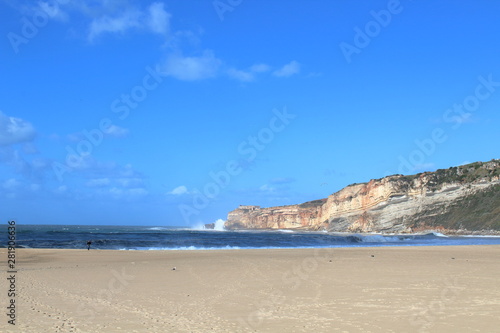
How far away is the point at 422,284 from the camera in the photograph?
13.0 metres

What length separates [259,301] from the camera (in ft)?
34.1

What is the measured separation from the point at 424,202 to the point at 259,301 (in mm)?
93595

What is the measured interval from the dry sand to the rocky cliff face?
74.6 metres

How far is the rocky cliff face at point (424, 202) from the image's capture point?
83188 millimetres

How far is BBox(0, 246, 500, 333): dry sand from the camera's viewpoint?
25.8ft

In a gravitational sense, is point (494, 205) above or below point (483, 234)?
above

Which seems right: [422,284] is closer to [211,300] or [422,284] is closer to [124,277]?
[211,300]

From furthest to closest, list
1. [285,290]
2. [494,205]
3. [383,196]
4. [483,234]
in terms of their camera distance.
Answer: [383,196], [494,205], [483,234], [285,290]

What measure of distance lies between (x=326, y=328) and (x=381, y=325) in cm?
111

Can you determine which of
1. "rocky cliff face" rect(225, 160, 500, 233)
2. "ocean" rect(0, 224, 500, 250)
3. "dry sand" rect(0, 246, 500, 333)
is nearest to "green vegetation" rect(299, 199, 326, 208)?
"rocky cliff face" rect(225, 160, 500, 233)

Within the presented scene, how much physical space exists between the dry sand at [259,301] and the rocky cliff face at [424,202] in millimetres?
74573

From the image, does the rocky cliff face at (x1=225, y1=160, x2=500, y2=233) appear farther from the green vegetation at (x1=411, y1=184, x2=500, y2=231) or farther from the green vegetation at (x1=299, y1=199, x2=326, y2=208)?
the green vegetation at (x1=299, y1=199, x2=326, y2=208)

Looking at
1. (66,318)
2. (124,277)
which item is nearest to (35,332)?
(66,318)

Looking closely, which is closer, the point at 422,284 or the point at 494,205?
the point at 422,284
